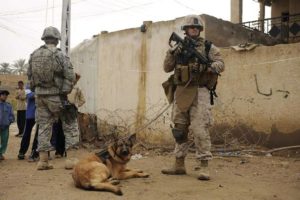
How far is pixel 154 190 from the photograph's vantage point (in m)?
4.65

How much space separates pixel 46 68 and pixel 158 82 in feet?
10.5

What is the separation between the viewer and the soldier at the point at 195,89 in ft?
16.7

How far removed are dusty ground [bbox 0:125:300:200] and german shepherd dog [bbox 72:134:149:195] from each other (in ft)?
0.29

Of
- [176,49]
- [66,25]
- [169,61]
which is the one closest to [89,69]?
[66,25]

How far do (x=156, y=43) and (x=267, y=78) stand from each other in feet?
8.32

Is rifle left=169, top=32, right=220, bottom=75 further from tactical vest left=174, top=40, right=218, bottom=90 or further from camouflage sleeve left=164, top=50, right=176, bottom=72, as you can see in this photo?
camouflage sleeve left=164, top=50, right=176, bottom=72

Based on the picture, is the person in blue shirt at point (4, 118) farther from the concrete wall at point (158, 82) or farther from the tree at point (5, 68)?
the tree at point (5, 68)

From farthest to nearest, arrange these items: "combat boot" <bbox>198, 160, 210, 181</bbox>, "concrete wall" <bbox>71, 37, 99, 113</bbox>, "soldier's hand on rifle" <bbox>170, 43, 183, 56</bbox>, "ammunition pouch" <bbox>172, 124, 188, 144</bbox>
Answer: "concrete wall" <bbox>71, 37, 99, 113</bbox> → "ammunition pouch" <bbox>172, 124, 188, 144</bbox> → "soldier's hand on rifle" <bbox>170, 43, 183, 56</bbox> → "combat boot" <bbox>198, 160, 210, 181</bbox>

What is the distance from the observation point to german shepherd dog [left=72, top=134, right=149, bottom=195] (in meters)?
4.58

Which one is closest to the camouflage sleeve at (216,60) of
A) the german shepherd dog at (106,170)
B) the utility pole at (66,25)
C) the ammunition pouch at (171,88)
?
the ammunition pouch at (171,88)

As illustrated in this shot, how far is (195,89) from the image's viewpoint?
16.9 ft

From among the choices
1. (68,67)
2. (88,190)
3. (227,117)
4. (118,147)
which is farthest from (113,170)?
(227,117)

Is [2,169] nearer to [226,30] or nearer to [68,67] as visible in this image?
[68,67]

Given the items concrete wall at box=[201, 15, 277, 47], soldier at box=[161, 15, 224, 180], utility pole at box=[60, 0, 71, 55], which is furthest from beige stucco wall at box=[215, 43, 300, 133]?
utility pole at box=[60, 0, 71, 55]
